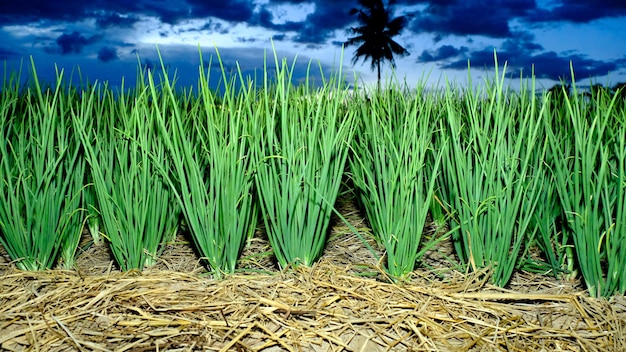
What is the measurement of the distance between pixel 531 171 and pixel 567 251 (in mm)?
380

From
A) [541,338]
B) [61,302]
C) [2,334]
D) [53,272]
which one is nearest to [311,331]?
[541,338]

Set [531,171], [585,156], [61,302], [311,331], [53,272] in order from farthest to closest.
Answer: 1. [531,171]
2. [53,272]
3. [585,156]
4. [61,302]
5. [311,331]

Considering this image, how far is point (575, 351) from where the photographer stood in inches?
65.2

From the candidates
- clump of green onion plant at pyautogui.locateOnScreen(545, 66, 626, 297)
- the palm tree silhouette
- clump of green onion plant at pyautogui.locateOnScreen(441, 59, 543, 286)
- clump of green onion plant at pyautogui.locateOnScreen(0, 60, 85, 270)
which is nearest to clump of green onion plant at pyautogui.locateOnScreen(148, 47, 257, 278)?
clump of green onion plant at pyautogui.locateOnScreen(0, 60, 85, 270)

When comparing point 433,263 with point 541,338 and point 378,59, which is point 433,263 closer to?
point 541,338

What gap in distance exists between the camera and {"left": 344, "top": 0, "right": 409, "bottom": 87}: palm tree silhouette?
37.8 meters

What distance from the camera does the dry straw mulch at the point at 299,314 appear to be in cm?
159

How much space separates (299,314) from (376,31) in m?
38.2

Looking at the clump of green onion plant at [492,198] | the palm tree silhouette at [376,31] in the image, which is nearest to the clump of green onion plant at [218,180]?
the clump of green onion plant at [492,198]

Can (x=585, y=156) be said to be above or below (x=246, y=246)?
above

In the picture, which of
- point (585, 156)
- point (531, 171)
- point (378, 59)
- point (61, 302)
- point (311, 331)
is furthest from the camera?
point (378, 59)

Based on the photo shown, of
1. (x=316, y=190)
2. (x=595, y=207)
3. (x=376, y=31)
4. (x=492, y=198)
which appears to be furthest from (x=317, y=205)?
(x=376, y=31)

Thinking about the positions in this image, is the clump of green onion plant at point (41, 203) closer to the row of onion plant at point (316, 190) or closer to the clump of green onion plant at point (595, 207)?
the row of onion plant at point (316, 190)

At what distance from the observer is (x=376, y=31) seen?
37.8m
